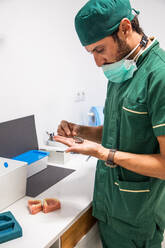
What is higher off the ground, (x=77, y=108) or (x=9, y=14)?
(x=9, y=14)

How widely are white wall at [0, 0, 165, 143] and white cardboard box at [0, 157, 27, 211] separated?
452mm

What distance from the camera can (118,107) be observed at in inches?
40.3

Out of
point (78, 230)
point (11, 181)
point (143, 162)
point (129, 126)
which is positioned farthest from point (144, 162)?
point (11, 181)

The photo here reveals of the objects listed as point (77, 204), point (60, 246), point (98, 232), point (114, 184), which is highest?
point (114, 184)

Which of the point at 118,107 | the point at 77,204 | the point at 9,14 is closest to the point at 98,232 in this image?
the point at 77,204

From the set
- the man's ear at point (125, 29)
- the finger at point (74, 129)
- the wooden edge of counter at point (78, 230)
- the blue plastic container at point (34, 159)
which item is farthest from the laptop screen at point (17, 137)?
the man's ear at point (125, 29)

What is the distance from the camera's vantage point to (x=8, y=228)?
0.96 metres

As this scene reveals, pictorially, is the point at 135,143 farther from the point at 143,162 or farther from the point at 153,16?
the point at 153,16

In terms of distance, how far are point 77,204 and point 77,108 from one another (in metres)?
1.24

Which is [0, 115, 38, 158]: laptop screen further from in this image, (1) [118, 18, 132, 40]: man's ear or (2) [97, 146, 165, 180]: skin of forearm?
(1) [118, 18, 132, 40]: man's ear

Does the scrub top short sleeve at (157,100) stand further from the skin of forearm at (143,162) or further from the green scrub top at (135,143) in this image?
the skin of forearm at (143,162)

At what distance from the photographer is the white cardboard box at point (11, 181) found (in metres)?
1.11

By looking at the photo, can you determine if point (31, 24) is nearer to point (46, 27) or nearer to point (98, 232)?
point (46, 27)

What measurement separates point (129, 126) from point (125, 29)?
387 millimetres
